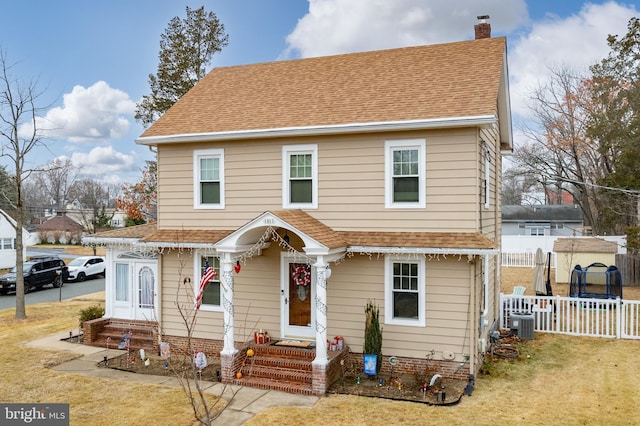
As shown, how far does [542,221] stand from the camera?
49.0 m

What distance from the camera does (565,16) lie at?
1077 inches

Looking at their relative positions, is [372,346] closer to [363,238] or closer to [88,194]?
[363,238]

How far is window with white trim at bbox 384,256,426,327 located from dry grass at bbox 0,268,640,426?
6.49ft

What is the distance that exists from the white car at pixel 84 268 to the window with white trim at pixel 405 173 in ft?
80.6

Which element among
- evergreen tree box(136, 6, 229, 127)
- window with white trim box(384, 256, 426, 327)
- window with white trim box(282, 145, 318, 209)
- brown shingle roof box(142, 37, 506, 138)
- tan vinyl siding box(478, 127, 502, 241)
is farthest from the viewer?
evergreen tree box(136, 6, 229, 127)

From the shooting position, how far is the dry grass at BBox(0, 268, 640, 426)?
8680mm

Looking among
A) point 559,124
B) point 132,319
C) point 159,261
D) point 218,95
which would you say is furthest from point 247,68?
point 559,124

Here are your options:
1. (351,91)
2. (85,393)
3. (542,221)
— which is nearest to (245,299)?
(85,393)

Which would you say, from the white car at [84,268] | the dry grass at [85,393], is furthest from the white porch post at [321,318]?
the white car at [84,268]

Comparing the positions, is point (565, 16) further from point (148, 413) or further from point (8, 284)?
point (8, 284)

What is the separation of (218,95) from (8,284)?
1766 centimetres

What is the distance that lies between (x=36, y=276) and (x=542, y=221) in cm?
4391

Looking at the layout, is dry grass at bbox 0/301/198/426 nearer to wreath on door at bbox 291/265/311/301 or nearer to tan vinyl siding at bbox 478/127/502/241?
wreath on door at bbox 291/265/311/301

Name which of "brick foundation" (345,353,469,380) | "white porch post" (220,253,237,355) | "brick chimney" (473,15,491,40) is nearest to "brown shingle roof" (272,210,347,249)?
"white porch post" (220,253,237,355)
